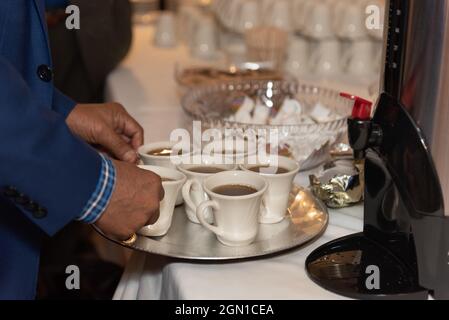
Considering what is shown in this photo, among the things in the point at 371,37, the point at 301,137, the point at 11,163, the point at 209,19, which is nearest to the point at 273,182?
the point at 301,137

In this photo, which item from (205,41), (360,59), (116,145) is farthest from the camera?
(205,41)

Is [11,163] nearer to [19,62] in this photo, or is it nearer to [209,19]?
[19,62]

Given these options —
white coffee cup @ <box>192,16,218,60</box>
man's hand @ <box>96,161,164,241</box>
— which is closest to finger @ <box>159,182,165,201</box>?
man's hand @ <box>96,161,164,241</box>

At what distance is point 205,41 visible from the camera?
206cm

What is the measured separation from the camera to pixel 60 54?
1786 millimetres

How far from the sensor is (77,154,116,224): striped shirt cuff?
0.80 meters

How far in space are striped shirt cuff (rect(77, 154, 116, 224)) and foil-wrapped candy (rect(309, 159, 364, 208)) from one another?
34 centimetres

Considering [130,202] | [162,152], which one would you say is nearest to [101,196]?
[130,202]

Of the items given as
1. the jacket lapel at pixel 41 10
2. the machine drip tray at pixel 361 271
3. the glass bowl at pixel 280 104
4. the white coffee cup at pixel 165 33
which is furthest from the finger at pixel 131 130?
the white coffee cup at pixel 165 33

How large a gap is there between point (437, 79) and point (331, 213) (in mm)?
338

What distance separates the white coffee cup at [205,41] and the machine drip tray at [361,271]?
1237 mm

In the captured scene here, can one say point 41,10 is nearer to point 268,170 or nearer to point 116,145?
point 116,145

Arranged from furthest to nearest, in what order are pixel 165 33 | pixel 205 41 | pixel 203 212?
1. pixel 165 33
2. pixel 205 41
3. pixel 203 212

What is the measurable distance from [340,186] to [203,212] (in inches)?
9.7
